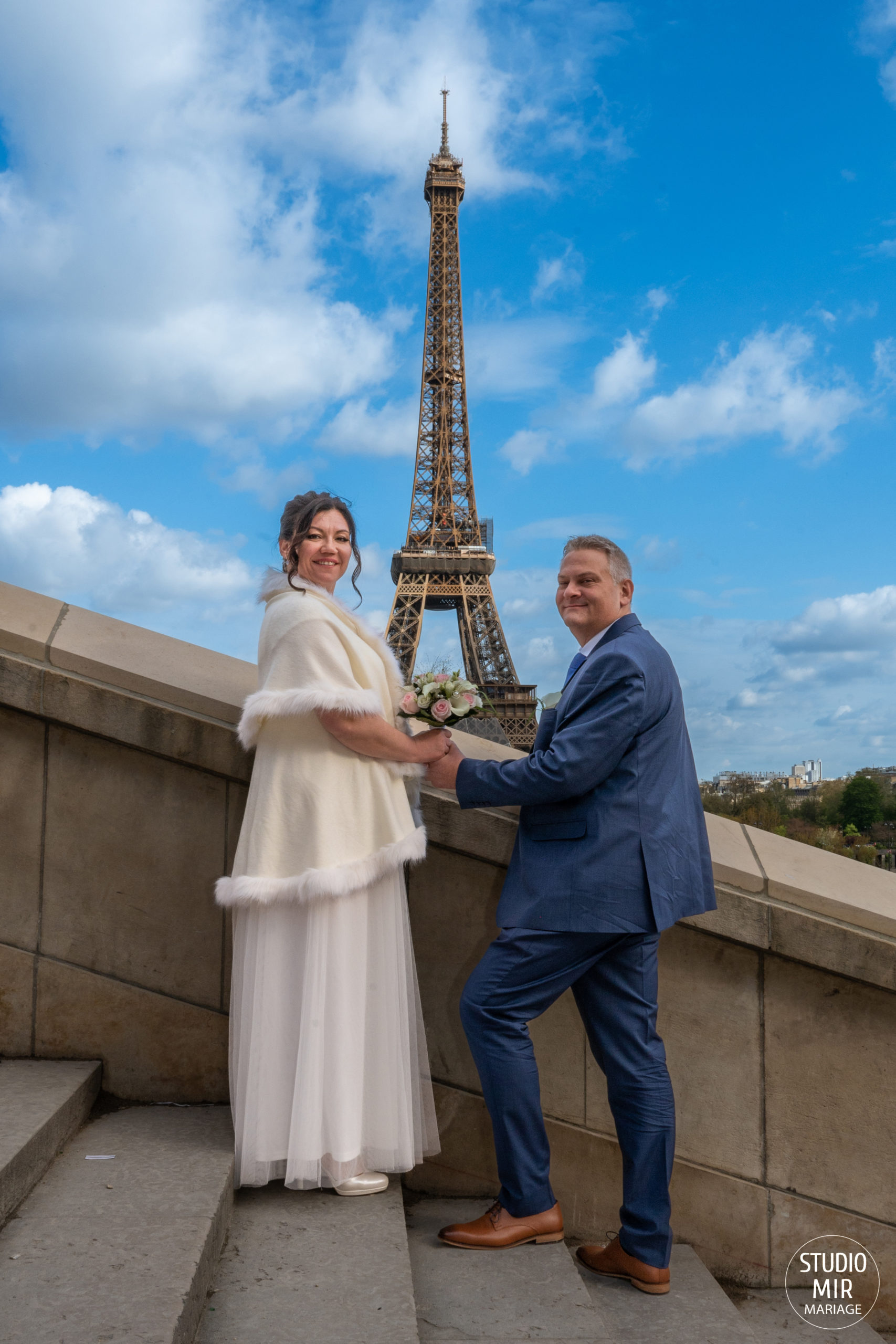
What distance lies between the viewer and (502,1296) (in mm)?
2613

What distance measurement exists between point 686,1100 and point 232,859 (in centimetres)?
173

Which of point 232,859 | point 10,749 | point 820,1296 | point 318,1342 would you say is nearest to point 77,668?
point 10,749

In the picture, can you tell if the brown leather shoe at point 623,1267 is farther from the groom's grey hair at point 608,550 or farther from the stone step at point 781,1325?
Result: the groom's grey hair at point 608,550

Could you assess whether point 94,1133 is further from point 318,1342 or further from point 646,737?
point 646,737

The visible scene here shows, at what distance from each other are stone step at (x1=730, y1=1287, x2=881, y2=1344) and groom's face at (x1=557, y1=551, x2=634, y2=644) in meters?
2.18

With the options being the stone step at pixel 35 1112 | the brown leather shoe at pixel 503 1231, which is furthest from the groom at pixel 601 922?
the stone step at pixel 35 1112

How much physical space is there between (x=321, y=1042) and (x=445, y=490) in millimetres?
37411

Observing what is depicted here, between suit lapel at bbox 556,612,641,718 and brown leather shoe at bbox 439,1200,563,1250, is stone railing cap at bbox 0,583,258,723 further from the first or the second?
brown leather shoe at bbox 439,1200,563,1250

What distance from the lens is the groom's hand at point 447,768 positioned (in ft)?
9.87

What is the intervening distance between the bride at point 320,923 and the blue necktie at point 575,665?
0.52 meters

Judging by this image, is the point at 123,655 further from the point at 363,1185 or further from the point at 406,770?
the point at 363,1185

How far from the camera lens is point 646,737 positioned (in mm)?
2830

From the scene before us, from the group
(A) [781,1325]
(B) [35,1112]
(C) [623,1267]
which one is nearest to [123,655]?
(B) [35,1112]

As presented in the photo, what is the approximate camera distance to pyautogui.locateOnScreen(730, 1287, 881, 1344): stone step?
3.07 meters
